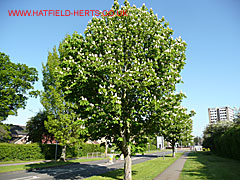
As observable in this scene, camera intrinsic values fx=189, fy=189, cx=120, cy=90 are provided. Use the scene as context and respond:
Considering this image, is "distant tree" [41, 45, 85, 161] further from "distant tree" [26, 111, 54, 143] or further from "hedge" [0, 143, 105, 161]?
"distant tree" [26, 111, 54, 143]

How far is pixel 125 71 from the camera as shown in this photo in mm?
10469

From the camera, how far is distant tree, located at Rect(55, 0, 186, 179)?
9758 mm

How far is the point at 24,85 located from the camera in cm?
3186

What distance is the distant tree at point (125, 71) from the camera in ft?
32.0

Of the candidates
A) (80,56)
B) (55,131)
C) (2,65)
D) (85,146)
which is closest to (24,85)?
(2,65)

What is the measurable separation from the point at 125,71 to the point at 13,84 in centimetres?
2622

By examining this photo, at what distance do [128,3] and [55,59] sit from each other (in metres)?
19.6

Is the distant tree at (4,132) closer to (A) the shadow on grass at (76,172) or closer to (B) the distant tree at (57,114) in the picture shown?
(B) the distant tree at (57,114)

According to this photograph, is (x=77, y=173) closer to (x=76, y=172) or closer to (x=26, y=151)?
(x=76, y=172)

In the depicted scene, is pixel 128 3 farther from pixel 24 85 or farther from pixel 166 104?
pixel 24 85

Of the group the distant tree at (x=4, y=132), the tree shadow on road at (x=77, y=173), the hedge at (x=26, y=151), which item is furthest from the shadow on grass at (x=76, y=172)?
the distant tree at (x=4, y=132)

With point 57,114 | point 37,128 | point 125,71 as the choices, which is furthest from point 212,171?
point 37,128

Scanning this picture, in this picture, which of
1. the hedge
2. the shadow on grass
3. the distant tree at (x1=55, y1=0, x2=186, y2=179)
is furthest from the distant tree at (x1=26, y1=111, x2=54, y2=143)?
the distant tree at (x1=55, y1=0, x2=186, y2=179)

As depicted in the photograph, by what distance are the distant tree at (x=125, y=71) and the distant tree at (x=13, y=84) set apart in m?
22.2
